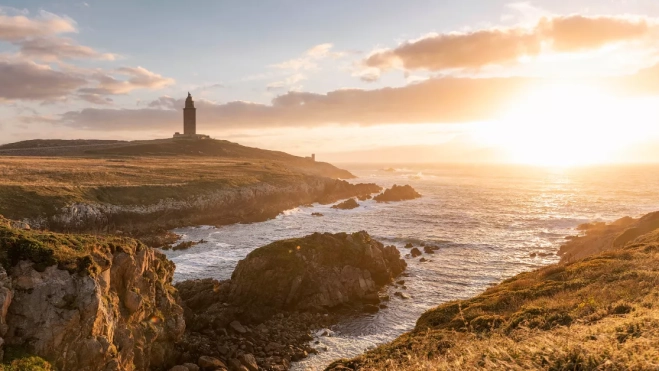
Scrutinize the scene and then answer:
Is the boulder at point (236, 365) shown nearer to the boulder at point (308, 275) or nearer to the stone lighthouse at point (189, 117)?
the boulder at point (308, 275)

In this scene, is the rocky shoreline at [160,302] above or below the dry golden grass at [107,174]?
below

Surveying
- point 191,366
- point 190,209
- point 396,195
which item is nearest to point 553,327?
point 191,366

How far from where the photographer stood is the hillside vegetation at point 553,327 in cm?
1082

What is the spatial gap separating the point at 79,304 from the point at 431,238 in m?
50.3

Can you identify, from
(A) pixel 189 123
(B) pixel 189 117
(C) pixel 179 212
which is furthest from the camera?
(A) pixel 189 123


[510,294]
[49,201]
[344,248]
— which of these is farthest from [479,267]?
[49,201]

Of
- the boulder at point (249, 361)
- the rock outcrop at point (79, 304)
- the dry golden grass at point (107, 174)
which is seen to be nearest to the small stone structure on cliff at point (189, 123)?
the dry golden grass at point (107, 174)

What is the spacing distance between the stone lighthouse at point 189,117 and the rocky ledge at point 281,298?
129m

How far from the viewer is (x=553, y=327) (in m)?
15.6

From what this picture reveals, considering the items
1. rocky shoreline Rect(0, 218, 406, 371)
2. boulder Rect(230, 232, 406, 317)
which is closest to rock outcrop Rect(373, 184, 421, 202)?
boulder Rect(230, 232, 406, 317)

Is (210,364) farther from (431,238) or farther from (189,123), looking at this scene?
(189,123)

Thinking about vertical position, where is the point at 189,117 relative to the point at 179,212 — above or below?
above

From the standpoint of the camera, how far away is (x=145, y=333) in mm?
19750

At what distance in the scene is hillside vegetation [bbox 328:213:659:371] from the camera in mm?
10820
